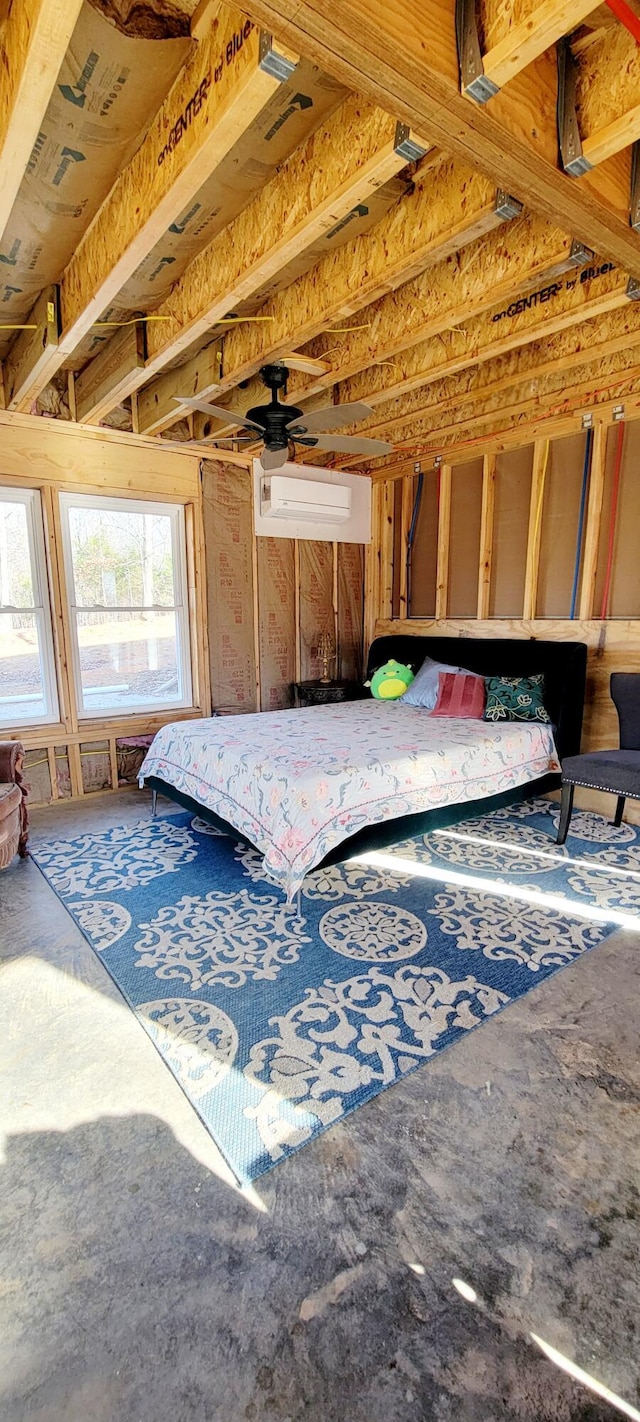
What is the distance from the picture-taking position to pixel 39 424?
4188mm

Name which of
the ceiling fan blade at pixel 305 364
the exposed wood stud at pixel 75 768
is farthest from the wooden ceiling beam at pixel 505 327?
the exposed wood stud at pixel 75 768

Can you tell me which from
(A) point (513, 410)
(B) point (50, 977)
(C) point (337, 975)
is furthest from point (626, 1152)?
(A) point (513, 410)

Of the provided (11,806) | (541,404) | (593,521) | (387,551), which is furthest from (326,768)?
(387,551)

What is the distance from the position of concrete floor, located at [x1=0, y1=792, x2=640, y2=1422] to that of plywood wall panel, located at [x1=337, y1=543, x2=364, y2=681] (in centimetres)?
450

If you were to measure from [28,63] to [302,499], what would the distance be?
3879 millimetres

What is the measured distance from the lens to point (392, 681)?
5324 millimetres

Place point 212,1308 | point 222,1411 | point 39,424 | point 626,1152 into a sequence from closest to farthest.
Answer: point 222,1411 → point 212,1308 → point 626,1152 → point 39,424

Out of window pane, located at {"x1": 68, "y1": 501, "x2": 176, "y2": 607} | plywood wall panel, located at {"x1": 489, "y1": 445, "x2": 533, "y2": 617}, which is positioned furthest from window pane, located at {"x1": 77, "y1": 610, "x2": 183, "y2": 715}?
plywood wall panel, located at {"x1": 489, "y1": 445, "x2": 533, "y2": 617}

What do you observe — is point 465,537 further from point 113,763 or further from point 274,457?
point 113,763

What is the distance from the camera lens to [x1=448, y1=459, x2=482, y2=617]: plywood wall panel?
16.9ft

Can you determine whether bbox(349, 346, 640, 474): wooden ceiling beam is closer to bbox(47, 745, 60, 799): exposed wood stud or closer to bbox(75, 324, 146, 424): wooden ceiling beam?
bbox(75, 324, 146, 424): wooden ceiling beam

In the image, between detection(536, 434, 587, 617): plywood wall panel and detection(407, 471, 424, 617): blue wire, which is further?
detection(407, 471, 424, 617): blue wire

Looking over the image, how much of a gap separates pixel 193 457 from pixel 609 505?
3.20 metres

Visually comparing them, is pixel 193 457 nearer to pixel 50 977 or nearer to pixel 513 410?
pixel 513 410
